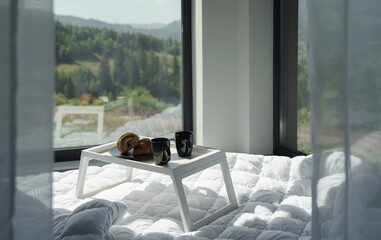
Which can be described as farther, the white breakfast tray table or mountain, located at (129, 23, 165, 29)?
mountain, located at (129, 23, 165, 29)

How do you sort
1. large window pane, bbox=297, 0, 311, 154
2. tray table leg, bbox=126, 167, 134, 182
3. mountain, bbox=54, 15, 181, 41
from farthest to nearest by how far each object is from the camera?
mountain, bbox=54, 15, 181, 41 < large window pane, bbox=297, 0, 311, 154 < tray table leg, bbox=126, 167, 134, 182

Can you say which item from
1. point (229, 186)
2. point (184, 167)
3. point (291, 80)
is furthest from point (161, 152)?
point (291, 80)

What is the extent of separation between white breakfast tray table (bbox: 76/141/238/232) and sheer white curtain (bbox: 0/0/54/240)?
676 mm

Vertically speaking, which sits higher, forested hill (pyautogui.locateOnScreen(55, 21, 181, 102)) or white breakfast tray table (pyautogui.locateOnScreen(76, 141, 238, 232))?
forested hill (pyautogui.locateOnScreen(55, 21, 181, 102))

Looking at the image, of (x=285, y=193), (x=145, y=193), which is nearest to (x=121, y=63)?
(x=145, y=193)

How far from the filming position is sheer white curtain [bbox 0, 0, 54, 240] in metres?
0.72

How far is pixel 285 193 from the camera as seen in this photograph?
1757 mm

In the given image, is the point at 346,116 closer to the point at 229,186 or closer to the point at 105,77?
the point at 229,186

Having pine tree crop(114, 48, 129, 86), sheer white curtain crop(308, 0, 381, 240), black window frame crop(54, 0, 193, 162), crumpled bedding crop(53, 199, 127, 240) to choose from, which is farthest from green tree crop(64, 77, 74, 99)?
sheer white curtain crop(308, 0, 381, 240)

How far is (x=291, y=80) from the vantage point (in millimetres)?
→ 2605

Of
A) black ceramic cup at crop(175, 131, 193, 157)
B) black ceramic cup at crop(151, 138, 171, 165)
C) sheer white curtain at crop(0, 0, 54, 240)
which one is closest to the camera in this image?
sheer white curtain at crop(0, 0, 54, 240)

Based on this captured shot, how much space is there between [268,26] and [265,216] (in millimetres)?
1664

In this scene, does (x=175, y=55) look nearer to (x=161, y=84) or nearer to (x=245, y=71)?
(x=161, y=84)

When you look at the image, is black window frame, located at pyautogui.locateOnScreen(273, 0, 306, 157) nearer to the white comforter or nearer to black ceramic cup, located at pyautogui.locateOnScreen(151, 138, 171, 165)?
the white comforter
